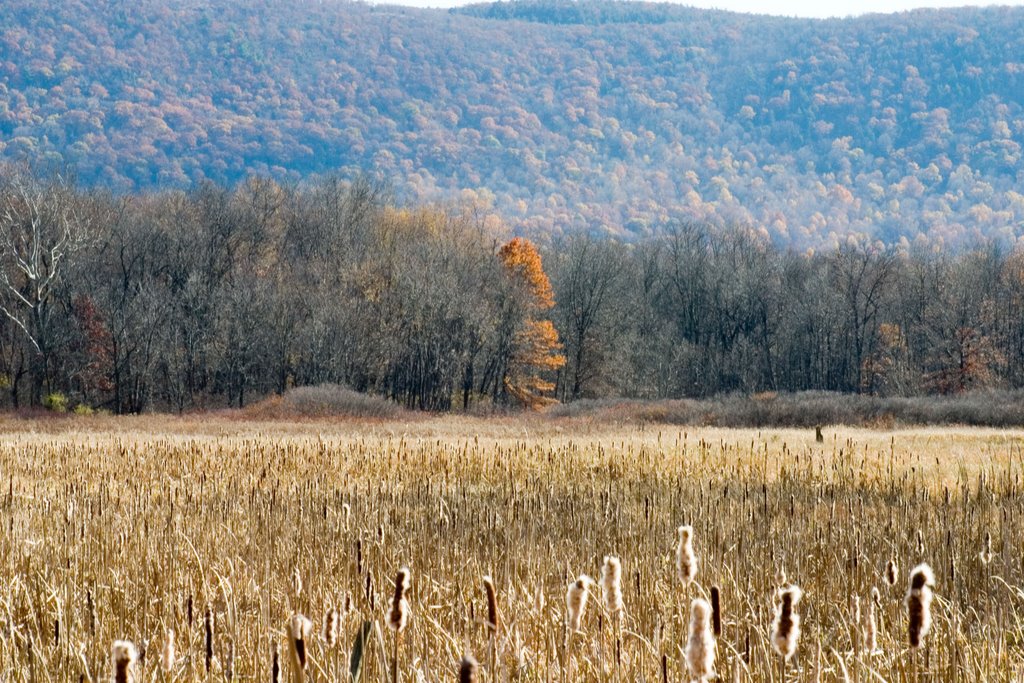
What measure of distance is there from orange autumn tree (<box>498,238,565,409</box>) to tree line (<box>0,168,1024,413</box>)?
137mm

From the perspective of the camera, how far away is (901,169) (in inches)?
7062

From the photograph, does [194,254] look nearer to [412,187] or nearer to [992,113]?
[412,187]

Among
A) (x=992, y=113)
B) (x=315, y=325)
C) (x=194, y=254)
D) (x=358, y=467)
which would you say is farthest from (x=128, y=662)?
(x=992, y=113)

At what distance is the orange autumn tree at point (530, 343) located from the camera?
196 ft

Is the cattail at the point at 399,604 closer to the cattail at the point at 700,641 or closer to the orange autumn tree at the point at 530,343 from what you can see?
Result: the cattail at the point at 700,641

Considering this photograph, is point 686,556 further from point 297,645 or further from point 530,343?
point 530,343

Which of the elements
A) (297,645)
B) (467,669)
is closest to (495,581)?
(297,645)

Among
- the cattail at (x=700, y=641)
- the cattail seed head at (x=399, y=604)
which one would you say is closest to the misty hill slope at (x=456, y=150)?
the cattail seed head at (x=399, y=604)

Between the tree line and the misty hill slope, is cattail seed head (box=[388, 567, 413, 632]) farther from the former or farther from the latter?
the misty hill slope

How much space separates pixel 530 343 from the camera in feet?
196

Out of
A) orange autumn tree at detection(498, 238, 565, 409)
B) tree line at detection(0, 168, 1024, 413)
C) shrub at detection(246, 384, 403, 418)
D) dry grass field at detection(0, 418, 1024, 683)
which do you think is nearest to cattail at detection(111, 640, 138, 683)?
dry grass field at detection(0, 418, 1024, 683)

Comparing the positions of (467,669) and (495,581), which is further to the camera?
(495,581)

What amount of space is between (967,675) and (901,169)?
193 metres

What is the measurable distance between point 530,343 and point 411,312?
7775 mm
